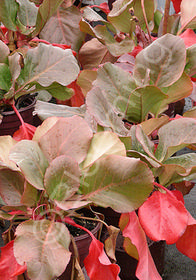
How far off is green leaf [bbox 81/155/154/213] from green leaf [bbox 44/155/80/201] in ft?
0.09

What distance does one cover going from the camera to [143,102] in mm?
727

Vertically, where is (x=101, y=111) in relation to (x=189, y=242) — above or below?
above

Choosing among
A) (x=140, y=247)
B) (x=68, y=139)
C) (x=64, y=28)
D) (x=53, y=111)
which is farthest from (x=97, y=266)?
(x=64, y=28)

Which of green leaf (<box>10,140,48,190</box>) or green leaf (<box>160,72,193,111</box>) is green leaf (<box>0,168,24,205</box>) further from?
green leaf (<box>160,72,193,111</box>)

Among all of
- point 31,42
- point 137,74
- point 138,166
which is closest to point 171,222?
point 138,166

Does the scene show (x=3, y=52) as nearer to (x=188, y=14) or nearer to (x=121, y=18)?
(x=121, y=18)

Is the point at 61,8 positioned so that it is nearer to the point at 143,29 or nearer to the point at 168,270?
the point at 143,29

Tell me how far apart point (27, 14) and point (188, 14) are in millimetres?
415

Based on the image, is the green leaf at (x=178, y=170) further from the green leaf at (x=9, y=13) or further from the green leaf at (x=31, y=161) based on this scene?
the green leaf at (x=9, y=13)

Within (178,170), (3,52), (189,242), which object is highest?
(3,52)

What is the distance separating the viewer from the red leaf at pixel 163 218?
23.3 inches

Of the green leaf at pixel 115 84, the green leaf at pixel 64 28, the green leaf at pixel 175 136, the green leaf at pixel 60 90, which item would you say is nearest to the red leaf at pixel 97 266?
the green leaf at pixel 175 136

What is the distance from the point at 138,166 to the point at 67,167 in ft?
0.34

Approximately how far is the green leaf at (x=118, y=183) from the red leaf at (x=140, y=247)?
0.26ft
